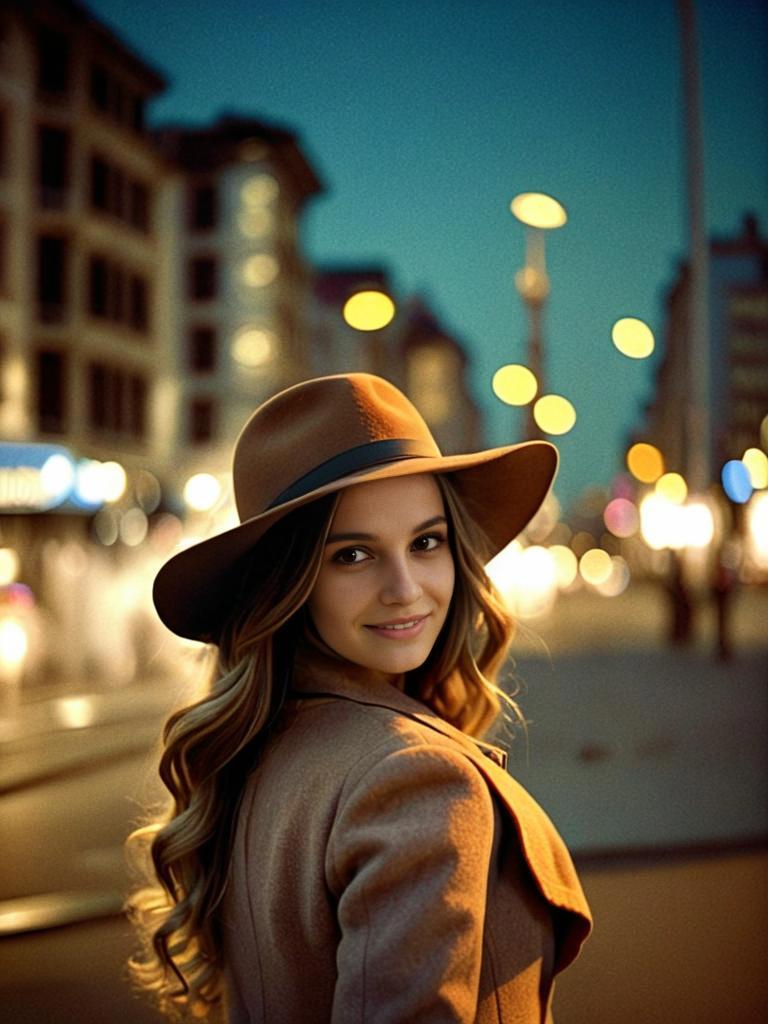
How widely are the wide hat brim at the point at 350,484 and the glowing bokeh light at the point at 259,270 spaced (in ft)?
122

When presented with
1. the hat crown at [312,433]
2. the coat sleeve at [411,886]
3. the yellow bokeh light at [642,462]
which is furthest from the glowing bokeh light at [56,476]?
the coat sleeve at [411,886]

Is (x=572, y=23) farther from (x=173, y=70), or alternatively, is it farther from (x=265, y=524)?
(x=265, y=524)

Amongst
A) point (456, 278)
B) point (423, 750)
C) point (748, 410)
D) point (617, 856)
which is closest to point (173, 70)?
point (456, 278)

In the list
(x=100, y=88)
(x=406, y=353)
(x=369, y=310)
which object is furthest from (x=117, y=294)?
(x=406, y=353)

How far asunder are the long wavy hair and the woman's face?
41 millimetres

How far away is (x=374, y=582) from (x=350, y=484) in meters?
0.19

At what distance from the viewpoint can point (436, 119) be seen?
6203mm

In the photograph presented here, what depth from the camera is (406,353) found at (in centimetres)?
7438

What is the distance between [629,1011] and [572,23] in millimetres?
5120

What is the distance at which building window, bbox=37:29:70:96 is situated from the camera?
2164cm

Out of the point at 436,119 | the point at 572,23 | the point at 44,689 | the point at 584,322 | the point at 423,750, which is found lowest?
the point at 44,689

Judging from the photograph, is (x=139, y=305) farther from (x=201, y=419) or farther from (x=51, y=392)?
(x=201, y=419)

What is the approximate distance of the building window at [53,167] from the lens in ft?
73.6

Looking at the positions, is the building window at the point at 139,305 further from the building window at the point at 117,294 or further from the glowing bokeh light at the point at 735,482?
the glowing bokeh light at the point at 735,482
